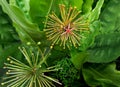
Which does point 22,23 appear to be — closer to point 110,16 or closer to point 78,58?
point 78,58

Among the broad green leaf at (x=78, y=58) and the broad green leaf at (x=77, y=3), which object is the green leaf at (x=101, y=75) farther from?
the broad green leaf at (x=77, y=3)

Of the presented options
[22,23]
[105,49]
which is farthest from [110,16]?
[22,23]

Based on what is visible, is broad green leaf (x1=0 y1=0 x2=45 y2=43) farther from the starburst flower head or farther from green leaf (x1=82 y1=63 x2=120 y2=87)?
green leaf (x1=82 y1=63 x2=120 y2=87)

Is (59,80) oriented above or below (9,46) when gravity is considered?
below

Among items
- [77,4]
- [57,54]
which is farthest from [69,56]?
[77,4]

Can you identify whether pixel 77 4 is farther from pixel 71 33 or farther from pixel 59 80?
pixel 59 80

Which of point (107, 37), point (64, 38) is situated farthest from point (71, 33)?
point (107, 37)

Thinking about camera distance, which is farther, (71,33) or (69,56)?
(69,56)
